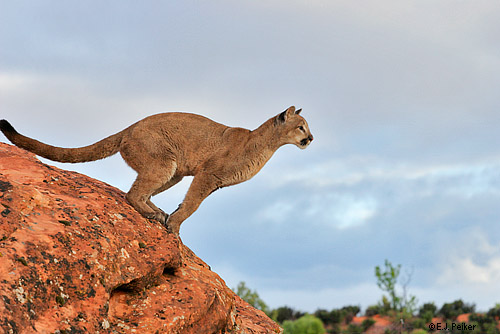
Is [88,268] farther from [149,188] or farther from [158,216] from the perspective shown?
[149,188]

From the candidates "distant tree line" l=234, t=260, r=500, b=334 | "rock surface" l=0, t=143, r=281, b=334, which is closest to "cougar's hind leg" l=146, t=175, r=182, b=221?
"rock surface" l=0, t=143, r=281, b=334

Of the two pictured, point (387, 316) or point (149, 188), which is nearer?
point (149, 188)

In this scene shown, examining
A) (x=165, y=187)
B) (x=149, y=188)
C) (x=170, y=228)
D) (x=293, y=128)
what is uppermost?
(x=293, y=128)

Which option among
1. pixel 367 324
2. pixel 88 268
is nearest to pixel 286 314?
pixel 367 324

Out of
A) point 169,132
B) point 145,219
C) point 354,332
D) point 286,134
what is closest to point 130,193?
point 145,219

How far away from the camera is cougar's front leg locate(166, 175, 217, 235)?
A: 902cm

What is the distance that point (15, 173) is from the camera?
25.7 ft

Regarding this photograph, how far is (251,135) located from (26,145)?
13.5 ft

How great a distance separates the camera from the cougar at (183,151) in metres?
9.02

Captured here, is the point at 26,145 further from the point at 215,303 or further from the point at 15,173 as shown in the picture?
the point at 215,303

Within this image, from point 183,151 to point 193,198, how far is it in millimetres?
888

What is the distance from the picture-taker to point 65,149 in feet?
30.8

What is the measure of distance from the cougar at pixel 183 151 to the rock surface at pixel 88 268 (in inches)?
22.5

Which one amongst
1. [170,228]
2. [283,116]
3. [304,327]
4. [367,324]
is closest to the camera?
[170,228]
